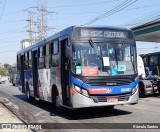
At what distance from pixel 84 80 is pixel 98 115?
→ 1907 millimetres

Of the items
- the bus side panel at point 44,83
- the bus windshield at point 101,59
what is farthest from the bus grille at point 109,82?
the bus side panel at point 44,83

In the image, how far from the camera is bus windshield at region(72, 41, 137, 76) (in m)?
11.7

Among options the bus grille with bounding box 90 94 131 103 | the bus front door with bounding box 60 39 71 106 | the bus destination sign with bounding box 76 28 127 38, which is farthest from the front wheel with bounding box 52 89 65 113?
the bus destination sign with bounding box 76 28 127 38

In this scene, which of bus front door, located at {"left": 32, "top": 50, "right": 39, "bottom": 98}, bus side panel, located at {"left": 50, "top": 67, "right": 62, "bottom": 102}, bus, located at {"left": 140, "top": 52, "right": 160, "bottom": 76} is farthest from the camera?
bus, located at {"left": 140, "top": 52, "right": 160, "bottom": 76}

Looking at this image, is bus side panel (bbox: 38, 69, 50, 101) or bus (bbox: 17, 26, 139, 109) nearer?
bus (bbox: 17, 26, 139, 109)

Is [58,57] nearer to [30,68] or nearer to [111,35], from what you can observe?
[111,35]

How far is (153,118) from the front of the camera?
449 inches

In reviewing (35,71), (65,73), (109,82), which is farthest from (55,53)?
(35,71)

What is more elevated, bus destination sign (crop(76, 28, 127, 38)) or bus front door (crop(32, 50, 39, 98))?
bus destination sign (crop(76, 28, 127, 38))

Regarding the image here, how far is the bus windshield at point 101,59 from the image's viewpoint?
11.7 meters

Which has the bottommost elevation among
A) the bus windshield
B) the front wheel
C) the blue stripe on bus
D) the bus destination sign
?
the front wheel

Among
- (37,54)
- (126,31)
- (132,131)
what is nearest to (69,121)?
(132,131)

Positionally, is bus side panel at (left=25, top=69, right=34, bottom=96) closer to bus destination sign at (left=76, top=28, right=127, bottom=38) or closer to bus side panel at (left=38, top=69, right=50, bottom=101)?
bus side panel at (left=38, top=69, right=50, bottom=101)

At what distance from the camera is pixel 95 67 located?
11.7 metres
